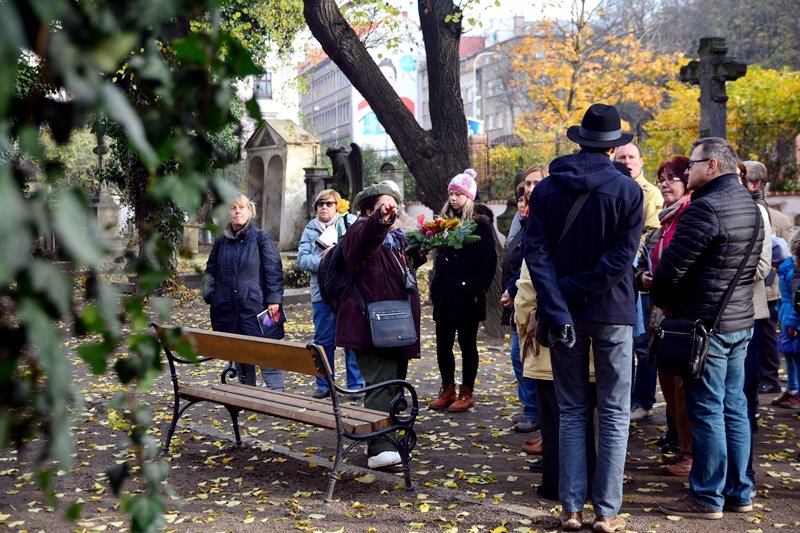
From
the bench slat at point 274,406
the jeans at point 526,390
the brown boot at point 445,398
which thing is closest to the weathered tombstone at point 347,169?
the brown boot at point 445,398

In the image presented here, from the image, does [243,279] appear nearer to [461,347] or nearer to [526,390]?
[461,347]

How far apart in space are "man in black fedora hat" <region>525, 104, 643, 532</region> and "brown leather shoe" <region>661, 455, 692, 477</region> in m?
1.14

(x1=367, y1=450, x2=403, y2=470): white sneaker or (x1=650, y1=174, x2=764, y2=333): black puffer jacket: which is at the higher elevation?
(x1=650, y1=174, x2=764, y2=333): black puffer jacket

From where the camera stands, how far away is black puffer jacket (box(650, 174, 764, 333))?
195 inches

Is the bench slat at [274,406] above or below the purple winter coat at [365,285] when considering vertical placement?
below

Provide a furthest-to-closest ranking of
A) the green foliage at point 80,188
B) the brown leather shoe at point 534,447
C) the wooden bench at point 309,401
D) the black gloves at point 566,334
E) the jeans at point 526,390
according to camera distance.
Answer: the jeans at point 526,390 < the brown leather shoe at point 534,447 < the wooden bench at point 309,401 < the black gloves at point 566,334 < the green foliage at point 80,188

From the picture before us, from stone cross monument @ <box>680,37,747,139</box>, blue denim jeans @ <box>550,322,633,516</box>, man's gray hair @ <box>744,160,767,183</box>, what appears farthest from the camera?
stone cross monument @ <box>680,37,747,139</box>

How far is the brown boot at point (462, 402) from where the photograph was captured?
8.16 metres

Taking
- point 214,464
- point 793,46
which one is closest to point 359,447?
point 214,464

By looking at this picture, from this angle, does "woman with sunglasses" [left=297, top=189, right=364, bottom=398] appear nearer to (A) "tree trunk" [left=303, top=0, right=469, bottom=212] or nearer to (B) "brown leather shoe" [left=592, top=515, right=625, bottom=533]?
(B) "brown leather shoe" [left=592, top=515, right=625, bottom=533]

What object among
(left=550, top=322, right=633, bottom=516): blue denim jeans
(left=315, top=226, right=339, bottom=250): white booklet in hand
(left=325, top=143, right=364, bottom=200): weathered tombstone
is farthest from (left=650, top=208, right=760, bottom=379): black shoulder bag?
(left=325, top=143, right=364, bottom=200): weathered tombstone

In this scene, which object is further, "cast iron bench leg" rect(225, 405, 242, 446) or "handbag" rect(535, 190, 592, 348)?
"cast iron bench leg" rect(225, 405, 242, 446)

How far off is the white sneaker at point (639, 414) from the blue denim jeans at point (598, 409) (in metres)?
2.53

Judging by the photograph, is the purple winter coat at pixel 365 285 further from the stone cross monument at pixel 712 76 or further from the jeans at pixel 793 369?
the stone cross monument at pixel 712 76
